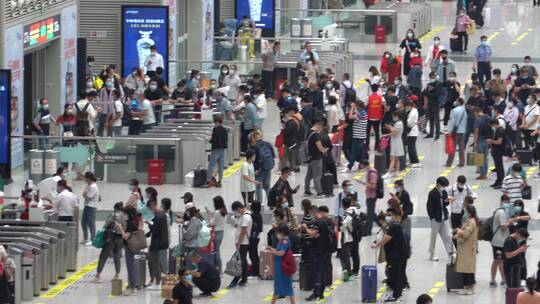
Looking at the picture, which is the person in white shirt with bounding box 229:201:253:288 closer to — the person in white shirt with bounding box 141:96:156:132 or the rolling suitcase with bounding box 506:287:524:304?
→ the rolling suitcase with bounding box 506:287:524:304

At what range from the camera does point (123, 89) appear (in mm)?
47188

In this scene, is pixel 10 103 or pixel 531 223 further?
pixel 10 103

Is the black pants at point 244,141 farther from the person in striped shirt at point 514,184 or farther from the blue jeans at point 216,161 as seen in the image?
the person in striped shirt at point 514,184

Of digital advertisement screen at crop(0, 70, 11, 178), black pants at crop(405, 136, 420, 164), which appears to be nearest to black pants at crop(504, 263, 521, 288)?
black pants at crop(405, 136, 420, 164)

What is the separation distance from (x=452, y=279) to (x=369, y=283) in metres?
1.67

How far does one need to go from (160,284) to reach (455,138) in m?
13.0

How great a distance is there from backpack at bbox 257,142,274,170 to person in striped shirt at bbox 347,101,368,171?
414 centimetres

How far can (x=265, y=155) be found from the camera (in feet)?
125

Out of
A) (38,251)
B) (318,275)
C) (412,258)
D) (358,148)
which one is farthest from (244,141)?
(38,251)

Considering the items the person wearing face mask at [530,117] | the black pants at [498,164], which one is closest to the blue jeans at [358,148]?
the black pants at [498,164]

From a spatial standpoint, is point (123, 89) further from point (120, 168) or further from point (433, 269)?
point (433, 269)

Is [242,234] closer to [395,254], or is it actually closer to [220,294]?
[220,294]

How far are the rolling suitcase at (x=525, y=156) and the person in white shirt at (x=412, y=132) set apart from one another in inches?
94.1

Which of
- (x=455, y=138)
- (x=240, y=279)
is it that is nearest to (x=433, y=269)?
(x=240, y=279)
